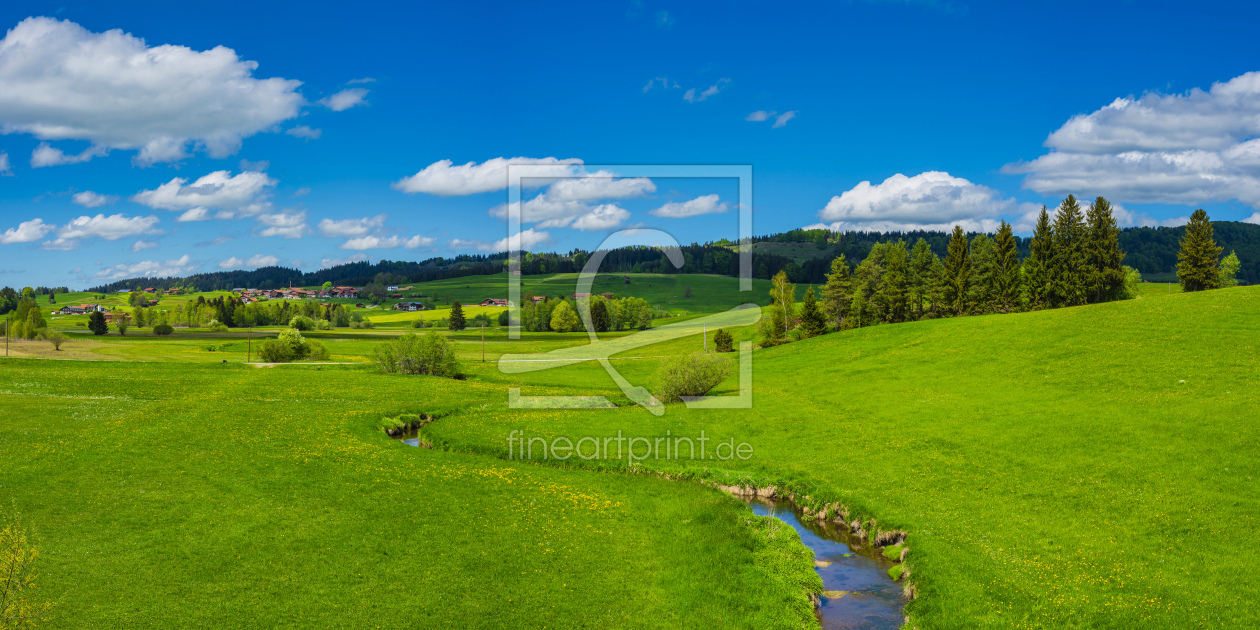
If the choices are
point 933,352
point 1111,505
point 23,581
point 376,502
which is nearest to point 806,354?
point 933,352

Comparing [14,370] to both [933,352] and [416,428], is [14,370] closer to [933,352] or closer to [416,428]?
[416,428]

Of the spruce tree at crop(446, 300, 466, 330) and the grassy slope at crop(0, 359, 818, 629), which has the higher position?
the spruce tree at crop(446, 300, 466, 330)

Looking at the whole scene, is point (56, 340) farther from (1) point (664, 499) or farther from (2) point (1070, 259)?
(2) point (1070, 259)

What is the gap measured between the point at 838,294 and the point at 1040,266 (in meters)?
27.0

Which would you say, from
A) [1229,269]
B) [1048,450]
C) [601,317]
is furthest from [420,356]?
[1229,269]

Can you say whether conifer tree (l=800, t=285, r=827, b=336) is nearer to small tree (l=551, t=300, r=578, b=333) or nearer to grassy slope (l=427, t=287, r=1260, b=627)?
grassy slope (l=427, t=287, r=1260, b=627)

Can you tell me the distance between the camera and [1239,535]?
68.5 feet

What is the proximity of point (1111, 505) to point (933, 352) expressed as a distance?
126 feet

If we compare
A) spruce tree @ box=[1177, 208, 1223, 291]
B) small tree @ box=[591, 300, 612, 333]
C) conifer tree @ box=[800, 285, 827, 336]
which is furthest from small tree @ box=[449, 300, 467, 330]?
spruce tree @ box=[1177, 208, 1223, 291]

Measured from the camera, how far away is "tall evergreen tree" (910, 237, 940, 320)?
3848 inches

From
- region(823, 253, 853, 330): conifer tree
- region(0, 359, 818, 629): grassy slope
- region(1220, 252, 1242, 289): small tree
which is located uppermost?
region(1220, 252, 1242, 289): small tree

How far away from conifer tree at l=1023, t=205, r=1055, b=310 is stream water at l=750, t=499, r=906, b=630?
7486 cm

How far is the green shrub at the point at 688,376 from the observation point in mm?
54125

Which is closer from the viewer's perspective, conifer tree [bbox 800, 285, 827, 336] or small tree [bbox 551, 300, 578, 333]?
conifer tree [bbox 800, 285, 827, 336]
